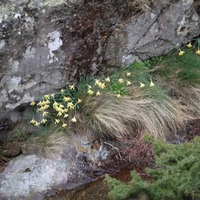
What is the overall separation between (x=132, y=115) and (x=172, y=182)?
1727 mm

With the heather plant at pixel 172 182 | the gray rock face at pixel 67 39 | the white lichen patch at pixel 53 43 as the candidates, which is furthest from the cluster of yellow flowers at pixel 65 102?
the heather plant at pixel 172 182

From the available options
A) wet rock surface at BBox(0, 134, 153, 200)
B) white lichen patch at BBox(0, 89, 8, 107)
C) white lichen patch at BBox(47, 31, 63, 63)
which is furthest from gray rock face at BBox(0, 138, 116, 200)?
white lichen patch at BBox(47, 31, 63, 63)

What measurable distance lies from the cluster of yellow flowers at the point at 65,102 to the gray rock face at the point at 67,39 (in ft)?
0.33

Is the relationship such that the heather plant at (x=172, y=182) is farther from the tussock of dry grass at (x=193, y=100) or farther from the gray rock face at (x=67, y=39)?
the tussock of dry grass at (x=193, y=100)

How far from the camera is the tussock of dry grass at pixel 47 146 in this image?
4652mm

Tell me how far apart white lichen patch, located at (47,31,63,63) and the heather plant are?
1.82 meters

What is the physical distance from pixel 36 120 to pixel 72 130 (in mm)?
379

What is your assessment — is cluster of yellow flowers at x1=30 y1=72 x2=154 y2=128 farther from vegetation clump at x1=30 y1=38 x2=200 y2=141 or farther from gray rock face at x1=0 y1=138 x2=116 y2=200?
gray rock face at x1=0 y1=138 x2=116 y2=200

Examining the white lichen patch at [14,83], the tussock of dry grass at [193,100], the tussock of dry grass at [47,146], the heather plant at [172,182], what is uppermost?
the heather plant at [172,182]

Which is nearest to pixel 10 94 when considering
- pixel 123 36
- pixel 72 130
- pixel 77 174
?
pixel 72 130

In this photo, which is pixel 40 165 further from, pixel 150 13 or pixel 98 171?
pixel 150 13

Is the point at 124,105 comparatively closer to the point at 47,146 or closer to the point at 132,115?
the point at 132,115

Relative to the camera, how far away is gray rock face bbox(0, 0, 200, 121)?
456 centimetres

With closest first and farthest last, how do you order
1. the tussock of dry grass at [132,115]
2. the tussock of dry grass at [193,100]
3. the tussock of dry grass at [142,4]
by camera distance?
the tussock of dry grass at [132,115]
the tussock of dry grass at [142,4]
the tussock of dry grass at [193,100]
